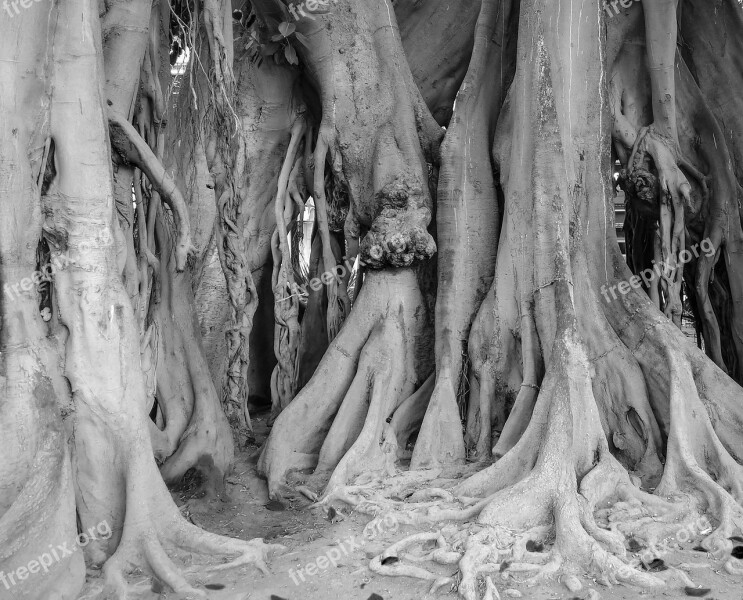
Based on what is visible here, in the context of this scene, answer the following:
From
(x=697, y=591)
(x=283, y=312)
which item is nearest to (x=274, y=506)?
(x=283, y=312)

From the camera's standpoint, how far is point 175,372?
406 cm

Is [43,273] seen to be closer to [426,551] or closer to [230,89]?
[230,89]

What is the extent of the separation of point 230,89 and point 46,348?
1752mm

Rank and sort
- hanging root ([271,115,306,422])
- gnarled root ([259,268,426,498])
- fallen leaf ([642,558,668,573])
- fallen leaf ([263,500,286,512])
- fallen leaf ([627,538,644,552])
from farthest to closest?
hanging root ([271,115,306,422]) → gnarled root ([259,268,426,498]) → fallen leaf ([263,500,286,512]) → fallen leaf ([627,538,644,552]) → fallen leaf ([642,558,668,573])

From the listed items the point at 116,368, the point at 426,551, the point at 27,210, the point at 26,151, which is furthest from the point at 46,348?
the point at 426,551

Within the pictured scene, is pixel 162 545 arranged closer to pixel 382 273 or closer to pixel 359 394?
pixel 359 394

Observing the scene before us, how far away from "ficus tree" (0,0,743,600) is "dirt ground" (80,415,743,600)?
0.23ft

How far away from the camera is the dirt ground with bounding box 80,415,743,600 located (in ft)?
8.54

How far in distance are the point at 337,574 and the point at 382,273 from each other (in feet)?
6.43

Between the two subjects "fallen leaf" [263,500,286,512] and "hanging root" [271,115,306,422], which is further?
"hanging root" [271,115,306,422]

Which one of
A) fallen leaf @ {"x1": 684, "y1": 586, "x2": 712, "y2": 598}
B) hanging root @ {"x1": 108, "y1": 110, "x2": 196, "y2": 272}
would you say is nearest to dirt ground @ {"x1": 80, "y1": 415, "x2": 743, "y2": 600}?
fallen leaf @ {"x1": 684, "y1": 586, "x2": 712, "y2": 598}

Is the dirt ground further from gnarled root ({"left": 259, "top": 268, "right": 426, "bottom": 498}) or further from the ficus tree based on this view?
gnarled root ({"left": 259, "top": 268, "right": 426, "bottom": 498})

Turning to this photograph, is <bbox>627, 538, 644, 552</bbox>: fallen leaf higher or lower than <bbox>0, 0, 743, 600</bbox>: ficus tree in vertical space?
lower

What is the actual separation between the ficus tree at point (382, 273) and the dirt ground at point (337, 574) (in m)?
0.07
